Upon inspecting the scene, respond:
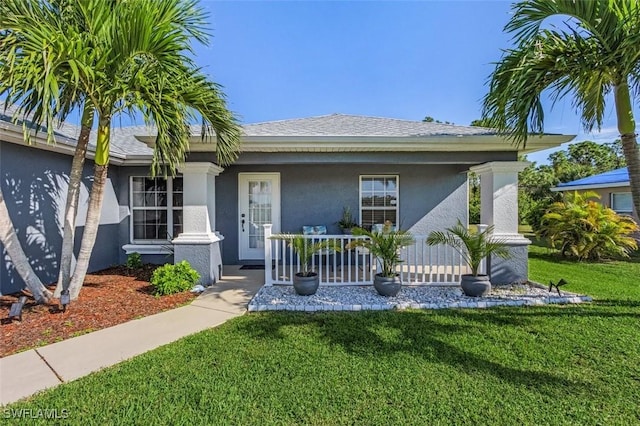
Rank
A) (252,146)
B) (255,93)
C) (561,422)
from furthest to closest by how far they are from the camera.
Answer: (255,93)
(252,146)
(561,422)

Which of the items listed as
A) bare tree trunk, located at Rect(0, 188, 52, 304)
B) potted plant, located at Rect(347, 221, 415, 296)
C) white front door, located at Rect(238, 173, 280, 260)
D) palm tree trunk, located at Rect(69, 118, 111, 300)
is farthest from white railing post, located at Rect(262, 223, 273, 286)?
bare tree trunk, located at Rect(0, 188, 52, 304)

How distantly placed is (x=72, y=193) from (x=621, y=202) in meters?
20.9

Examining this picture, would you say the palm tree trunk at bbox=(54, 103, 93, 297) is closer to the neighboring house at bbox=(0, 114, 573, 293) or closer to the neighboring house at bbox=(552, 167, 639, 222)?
the neighboring house at bbox=(0, 114, 573, 293)

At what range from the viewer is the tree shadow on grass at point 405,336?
3213mm

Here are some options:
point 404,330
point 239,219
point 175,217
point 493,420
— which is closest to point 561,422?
point 493,420

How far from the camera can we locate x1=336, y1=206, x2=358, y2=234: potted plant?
8.38 metres

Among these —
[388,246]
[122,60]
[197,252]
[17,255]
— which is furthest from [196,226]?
[388,246]

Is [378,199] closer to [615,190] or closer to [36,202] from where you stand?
[36,202]

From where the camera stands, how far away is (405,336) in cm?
417

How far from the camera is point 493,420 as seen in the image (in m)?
2.57

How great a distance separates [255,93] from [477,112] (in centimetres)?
1145

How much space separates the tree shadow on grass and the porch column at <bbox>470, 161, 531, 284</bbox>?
230cm

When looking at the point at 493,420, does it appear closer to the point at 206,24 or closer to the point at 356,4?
the point at 206,24

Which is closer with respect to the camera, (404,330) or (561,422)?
(561,422)
